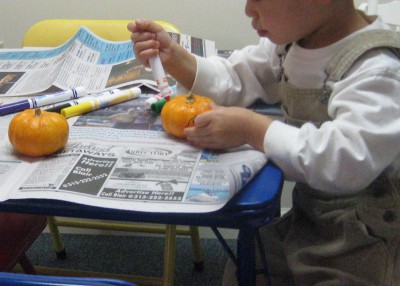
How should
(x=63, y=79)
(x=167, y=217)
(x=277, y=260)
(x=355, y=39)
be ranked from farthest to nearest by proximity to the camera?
(x=63, y=79) → (x=277, y=260) → (x=355, y=39) → (x=167, y=217)

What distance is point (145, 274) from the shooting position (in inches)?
55.1

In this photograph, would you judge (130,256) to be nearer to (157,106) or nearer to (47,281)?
(157,106)

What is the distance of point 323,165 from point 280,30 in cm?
21

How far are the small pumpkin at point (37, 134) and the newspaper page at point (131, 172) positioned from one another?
0.5 inches

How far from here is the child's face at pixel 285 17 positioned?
26.8 inches

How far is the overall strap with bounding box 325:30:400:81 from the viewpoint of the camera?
66 centimetres

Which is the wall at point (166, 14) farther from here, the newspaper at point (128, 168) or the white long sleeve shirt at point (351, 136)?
the white long sleeve shirt at point (351, 136)

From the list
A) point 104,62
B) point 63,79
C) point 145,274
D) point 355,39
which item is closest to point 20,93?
point 63,79

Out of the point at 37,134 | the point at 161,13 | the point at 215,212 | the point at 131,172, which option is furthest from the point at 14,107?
the point at 161,13

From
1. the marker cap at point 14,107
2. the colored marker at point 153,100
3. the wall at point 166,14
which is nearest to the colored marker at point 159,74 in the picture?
the colored marker at point 153,100

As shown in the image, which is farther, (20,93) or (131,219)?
(20,93)

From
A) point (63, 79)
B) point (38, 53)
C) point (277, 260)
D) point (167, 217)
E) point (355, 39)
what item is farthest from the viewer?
point (38, 53)

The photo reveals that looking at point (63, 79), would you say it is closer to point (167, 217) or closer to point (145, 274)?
point (167, 217)

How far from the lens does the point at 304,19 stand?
0.70 metres
